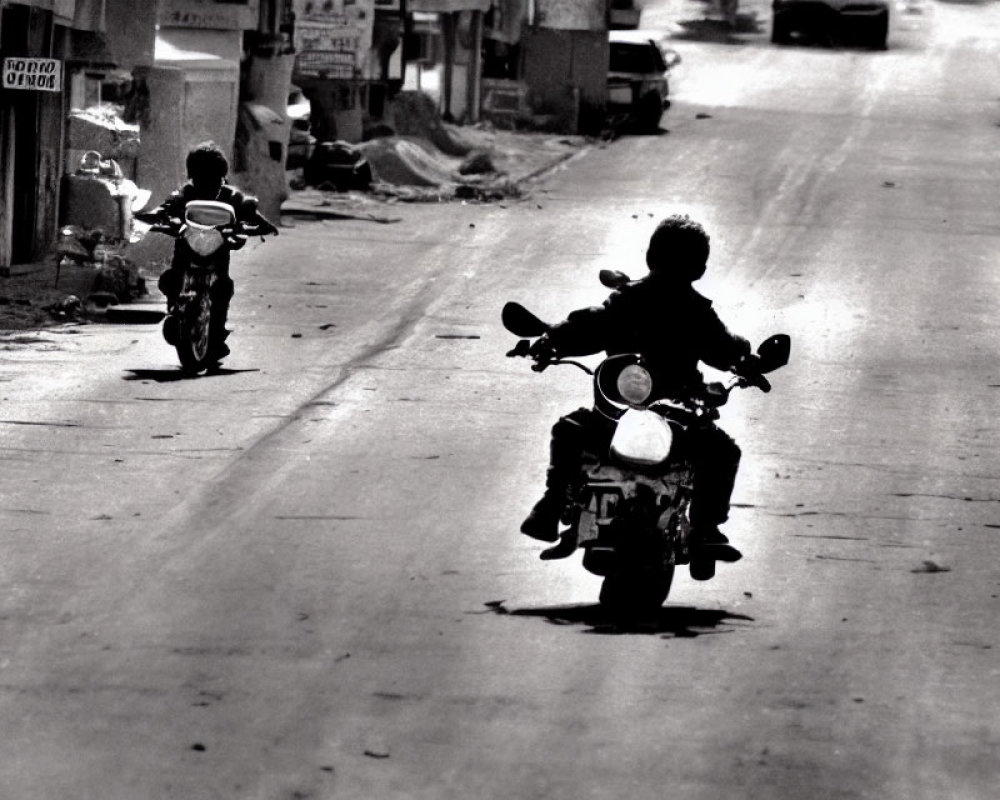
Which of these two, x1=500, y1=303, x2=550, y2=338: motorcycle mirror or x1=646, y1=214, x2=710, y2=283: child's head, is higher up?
x1=646, y1=214, x2=710, y2=283: child's head

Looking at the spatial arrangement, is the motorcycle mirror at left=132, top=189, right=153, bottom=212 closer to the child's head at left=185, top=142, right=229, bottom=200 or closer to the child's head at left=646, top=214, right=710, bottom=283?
the child's head at left=185, top=142, right=229, bottom=200

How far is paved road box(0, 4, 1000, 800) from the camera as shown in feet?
21.5

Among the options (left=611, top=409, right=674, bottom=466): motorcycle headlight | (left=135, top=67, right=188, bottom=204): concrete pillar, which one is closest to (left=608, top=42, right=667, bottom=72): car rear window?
(left=135, top=67, right=188, bottom=204): concrete pillar

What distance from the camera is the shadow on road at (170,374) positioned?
15055 mm

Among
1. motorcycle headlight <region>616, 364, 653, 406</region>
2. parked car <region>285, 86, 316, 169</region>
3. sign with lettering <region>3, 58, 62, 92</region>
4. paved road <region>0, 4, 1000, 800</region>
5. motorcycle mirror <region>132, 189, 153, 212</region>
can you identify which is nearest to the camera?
paved road <region>0, 4, 1000, 800</region>

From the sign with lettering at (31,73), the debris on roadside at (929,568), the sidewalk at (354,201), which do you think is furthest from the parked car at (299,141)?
the debris on roadside at (929,568)

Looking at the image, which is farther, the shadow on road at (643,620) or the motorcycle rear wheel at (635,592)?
the motorcycle rear wheel at (635,592)

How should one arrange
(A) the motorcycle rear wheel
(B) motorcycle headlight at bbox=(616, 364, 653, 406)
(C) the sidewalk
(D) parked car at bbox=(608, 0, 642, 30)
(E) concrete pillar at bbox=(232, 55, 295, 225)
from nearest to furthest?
1. (B) motorcycle headlight at bbox=(616, 364, 653, 406)
2. (A) the motorcycle rear wheel
3. (C) the sidewalk
4. (E) concrete pillar at bbox=(232, 55, 295, 225)
5. (D) parked car at bbox=(608, 0, 642, 30)

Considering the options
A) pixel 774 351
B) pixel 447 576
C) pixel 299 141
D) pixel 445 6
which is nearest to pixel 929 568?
pixel 774 351

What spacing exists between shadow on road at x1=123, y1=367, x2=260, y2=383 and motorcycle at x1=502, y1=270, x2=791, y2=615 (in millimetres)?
6722

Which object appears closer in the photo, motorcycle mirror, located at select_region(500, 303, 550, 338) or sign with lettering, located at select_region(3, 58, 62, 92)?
motorcycle mirror, located at select_region(500, 303, 550, 338)

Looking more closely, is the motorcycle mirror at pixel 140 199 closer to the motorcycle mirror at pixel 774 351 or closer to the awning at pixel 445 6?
the awning at pixel 445 6

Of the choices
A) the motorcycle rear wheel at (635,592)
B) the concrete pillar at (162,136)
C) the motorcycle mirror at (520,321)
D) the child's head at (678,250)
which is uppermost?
the concrete pillar at (162,136)

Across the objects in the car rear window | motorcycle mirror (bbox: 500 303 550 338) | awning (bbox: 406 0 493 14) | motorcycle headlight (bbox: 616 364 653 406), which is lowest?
motorcycle headlight (bbox: 616 364 653 406)
